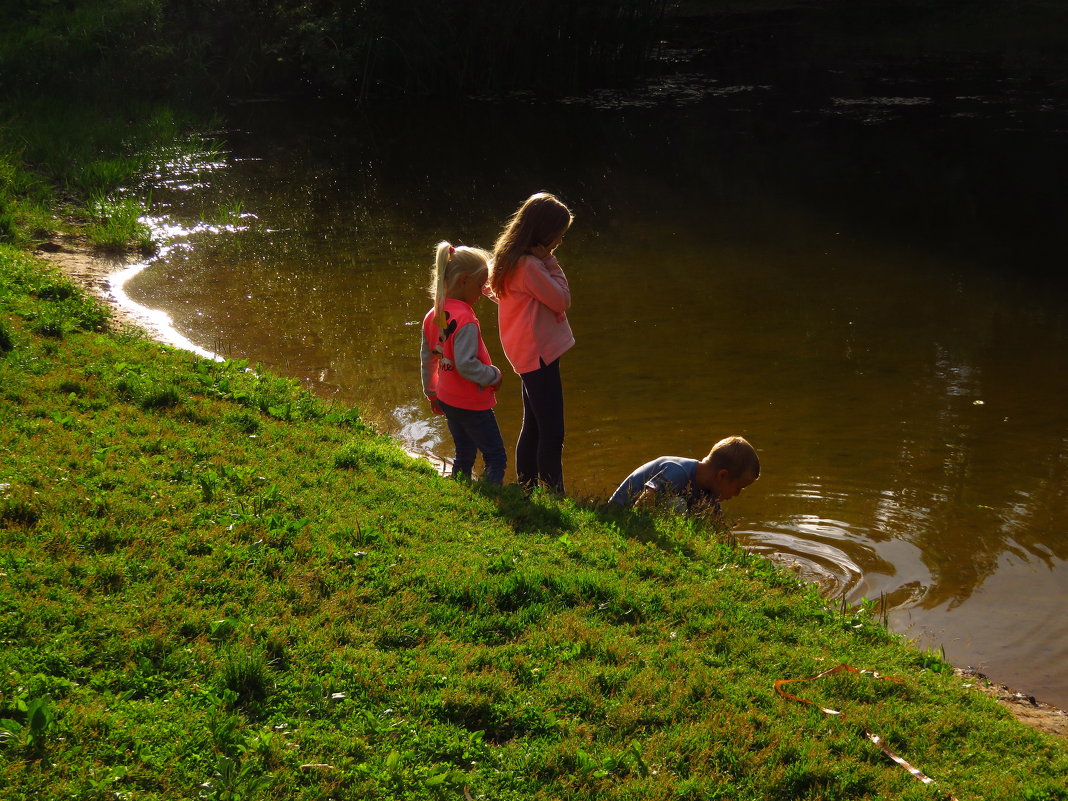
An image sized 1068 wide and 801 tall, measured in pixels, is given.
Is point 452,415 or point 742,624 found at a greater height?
point 452,415

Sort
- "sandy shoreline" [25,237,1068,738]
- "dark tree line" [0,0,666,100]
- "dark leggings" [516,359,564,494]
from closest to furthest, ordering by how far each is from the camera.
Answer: "sandy shoreline" [25,237,1068,738] → "dark leggings" [516,359,564,494] → "dark tree line" [0,0,666,100]

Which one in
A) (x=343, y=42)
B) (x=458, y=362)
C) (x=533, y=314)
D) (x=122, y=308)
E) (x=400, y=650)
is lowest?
(x=400, y=650)

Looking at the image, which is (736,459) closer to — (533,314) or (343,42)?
(533,314)

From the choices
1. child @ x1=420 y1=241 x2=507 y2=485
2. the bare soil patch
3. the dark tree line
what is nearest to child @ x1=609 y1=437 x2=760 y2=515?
child @ x1=420 y1=241 x2=507 y2=485

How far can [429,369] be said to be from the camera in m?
6.27

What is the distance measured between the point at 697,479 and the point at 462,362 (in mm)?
1596

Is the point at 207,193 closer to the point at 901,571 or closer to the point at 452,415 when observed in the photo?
the point at 452,415

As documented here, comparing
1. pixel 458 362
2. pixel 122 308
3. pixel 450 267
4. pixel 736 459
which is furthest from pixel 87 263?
pixel 736 459

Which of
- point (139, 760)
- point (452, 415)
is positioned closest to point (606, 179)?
point (452, 415)

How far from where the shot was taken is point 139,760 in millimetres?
3432

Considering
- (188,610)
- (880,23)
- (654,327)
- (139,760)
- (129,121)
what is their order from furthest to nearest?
(880,23) < (129,121) < (654,327) < (188,610) < (139,760)

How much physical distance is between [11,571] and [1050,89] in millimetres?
27329

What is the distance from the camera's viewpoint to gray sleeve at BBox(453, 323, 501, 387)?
5.96 meters

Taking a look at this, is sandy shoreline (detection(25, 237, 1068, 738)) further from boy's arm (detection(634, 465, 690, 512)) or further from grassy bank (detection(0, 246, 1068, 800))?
boy's arm (detection(634, 465, 690, 512))
